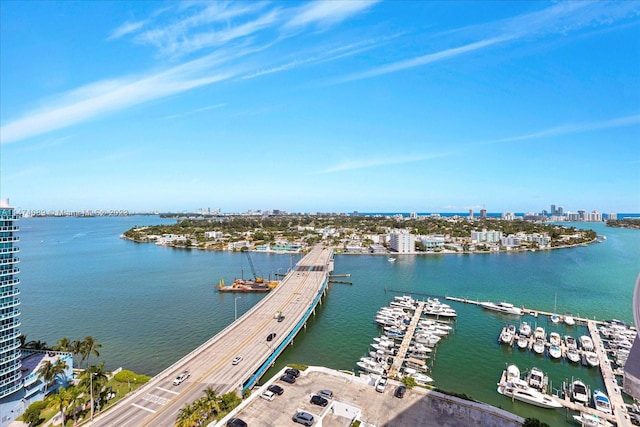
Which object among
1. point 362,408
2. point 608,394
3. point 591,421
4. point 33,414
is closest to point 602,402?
point 608,394

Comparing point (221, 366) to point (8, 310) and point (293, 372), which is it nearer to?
point (293, 372)

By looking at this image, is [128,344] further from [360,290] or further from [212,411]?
[360,290]

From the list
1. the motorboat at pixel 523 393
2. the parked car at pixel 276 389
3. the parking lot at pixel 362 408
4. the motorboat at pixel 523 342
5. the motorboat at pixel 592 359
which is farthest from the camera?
the motorboat at pixel 523 342

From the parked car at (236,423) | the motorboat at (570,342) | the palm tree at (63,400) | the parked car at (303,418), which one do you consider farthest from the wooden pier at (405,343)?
the palm tree at (63,400)

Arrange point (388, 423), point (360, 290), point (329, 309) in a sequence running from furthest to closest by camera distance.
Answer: point (360, 290)
point (329, 309)
point (388, 423)

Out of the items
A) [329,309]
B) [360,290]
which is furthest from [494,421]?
[360,290]

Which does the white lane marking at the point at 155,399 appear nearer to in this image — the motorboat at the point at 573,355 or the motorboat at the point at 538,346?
the motorboat at the point at 538,346
